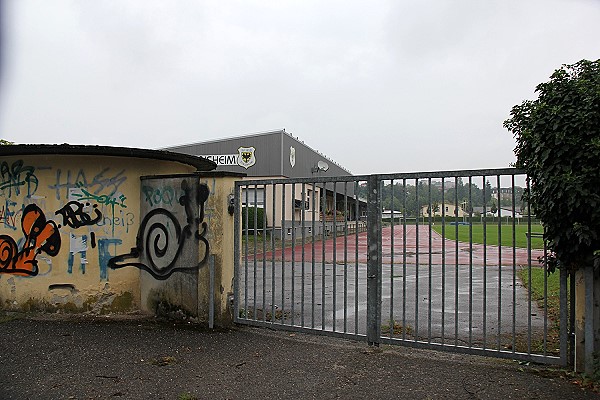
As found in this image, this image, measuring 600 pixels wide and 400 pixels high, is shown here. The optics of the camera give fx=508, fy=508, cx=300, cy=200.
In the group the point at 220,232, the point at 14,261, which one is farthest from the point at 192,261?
the point at 14,261

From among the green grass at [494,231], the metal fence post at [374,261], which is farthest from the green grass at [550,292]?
the metal fence post at [374,261]

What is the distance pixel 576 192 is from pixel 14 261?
7.58 meters

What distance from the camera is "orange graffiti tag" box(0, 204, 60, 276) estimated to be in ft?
25.0

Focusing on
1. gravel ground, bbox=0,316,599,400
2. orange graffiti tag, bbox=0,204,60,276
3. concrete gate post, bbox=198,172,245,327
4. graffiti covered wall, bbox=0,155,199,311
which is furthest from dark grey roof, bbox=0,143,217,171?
gravel ground, bbox=0,316,599,400

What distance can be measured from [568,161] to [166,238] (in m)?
5.31

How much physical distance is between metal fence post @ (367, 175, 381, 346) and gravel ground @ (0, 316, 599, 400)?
25cm

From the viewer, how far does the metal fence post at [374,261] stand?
19.8 ft

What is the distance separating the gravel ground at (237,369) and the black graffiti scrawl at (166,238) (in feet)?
3.41

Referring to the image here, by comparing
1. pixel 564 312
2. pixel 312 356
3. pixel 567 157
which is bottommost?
pixel 312 356

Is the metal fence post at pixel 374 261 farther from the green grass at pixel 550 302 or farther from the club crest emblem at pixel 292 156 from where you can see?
the club crest emblem at pixel 292 156

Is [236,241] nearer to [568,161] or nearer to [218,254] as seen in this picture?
[218,254]

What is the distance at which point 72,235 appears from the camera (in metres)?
7.62

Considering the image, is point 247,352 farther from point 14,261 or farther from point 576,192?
point 14,261

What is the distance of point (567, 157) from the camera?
4.64 m
